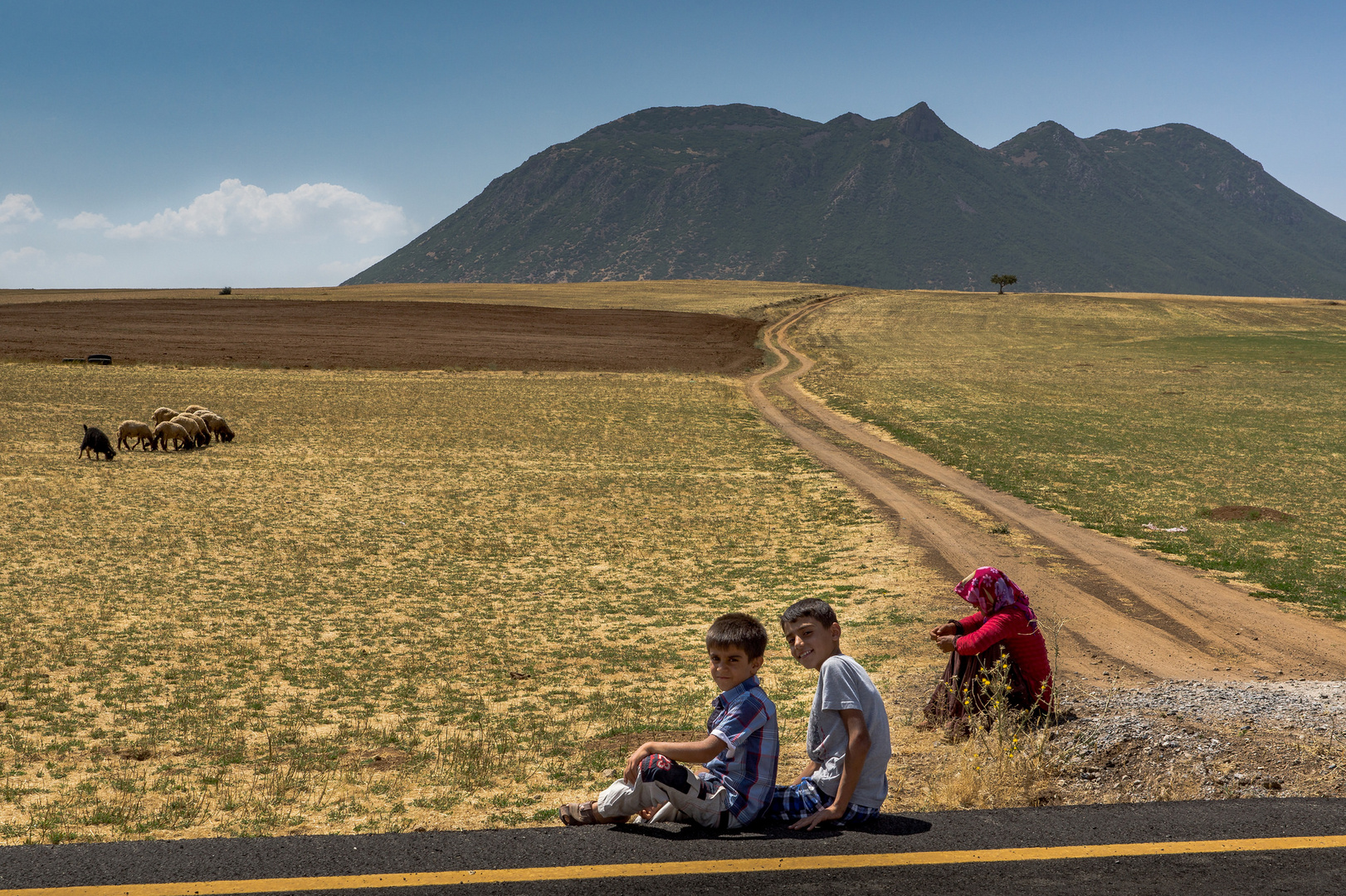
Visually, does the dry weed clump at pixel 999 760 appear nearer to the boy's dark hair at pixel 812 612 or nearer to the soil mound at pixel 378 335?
the boy's dark hair at pixel 812 612

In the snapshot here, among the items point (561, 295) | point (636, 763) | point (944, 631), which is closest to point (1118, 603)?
point (944, 631)

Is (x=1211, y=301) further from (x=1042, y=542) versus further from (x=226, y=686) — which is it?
(x=226, y=686)

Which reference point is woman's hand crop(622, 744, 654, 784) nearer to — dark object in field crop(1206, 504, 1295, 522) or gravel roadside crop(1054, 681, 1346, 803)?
gravel roadside crop(1054, 681, 1346, 803)

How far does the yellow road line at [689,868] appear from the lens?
17.2 feet

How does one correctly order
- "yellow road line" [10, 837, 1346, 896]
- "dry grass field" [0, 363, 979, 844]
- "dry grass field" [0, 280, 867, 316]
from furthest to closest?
"dry grass field" [0, 280, 867, 316], "dry grass field" [0, 363, 979, 844], "yellow road line" [10, 837, 1346, 896]

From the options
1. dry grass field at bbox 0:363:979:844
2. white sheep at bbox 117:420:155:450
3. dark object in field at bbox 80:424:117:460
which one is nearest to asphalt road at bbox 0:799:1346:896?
dry grass field at bbox 0:363:979:844

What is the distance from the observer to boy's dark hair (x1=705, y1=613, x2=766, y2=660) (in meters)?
5.84

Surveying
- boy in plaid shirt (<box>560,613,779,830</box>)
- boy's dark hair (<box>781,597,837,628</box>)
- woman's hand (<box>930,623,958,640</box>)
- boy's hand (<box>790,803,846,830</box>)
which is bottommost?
boy's hand (<box>790,803,846,830</box>)

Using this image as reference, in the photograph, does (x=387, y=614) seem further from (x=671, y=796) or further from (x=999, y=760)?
(x=999, y=760)

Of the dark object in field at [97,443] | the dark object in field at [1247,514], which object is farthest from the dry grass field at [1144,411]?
the dark object in field at [97,443]

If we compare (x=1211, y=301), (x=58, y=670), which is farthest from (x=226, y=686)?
(x=1211, y=301)

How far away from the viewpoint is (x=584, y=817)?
624 cm

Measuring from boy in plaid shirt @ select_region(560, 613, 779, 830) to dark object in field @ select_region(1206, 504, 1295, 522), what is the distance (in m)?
18.3

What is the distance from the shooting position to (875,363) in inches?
2295
